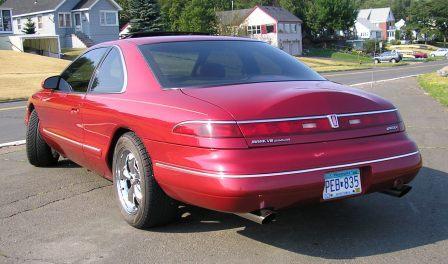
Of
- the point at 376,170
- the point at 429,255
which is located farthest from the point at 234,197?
the point at 429,255

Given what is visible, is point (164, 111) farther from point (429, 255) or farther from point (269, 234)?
point (429, 255)

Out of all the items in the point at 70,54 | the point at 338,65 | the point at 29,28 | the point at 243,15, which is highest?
the point at 243,15

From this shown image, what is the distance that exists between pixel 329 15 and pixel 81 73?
84758 millimetres

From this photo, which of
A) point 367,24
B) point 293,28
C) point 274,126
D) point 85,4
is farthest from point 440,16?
point 274,126

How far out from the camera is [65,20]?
53.9 m

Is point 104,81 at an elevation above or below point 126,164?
above

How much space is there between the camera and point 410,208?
16.1 ft

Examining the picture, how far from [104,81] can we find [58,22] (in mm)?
51378

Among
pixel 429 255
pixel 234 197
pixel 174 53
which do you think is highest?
pixel 174 53

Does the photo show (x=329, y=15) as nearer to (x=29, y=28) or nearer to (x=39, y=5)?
(x=39, y=5)

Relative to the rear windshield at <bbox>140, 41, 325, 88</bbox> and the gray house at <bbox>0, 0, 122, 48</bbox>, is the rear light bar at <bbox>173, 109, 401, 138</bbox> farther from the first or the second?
the gray house at <bbox>0, 0, 122, 48</bbox>

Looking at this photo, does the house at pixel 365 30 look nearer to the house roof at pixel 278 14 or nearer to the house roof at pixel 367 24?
the house roof at pixel 367 24

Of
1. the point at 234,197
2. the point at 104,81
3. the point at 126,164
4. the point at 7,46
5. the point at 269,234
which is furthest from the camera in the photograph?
the point at 7,46

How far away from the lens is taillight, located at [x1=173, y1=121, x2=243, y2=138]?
3.67m
